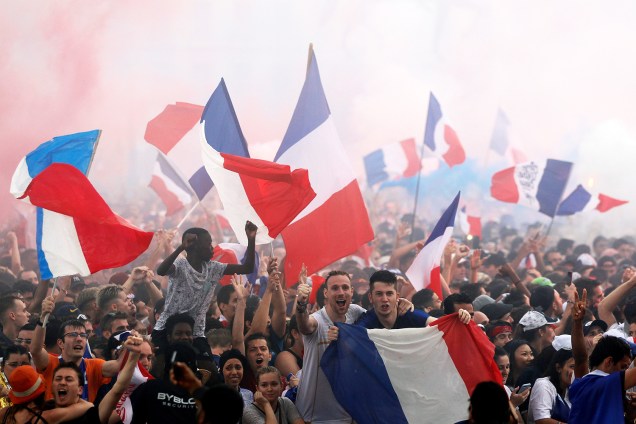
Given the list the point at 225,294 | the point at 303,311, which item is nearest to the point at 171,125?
the point at 225,294

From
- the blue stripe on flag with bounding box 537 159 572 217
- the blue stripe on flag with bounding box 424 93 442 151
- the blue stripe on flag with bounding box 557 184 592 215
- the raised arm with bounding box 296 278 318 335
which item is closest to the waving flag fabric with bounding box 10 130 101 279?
the raised arm with bounding box 296 278 318 335

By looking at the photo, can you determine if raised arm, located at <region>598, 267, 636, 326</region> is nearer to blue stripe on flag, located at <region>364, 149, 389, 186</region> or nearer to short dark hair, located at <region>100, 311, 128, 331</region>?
short dark hair, located at <region>100, 311, 128, 331</region>

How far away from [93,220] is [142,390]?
2.41 m

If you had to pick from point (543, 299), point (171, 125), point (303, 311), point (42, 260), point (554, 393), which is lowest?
point (554, 393)

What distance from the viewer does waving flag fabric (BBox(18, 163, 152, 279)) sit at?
732cm

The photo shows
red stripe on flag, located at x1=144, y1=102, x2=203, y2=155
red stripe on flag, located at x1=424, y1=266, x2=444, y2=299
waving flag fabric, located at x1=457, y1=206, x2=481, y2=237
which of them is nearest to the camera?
red stripe on flag, located at x1=424, y1=266, x2=444, y2=299

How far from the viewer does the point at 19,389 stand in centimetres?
516

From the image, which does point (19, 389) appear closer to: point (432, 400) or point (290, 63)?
point (432, 400)

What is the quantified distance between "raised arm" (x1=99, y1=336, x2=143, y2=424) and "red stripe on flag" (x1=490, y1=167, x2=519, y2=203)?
34.5 feet

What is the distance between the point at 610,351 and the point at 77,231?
12.9 feet


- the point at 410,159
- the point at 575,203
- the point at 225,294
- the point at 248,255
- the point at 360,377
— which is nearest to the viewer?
the point at 360,377

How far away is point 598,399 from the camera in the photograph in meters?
5.00

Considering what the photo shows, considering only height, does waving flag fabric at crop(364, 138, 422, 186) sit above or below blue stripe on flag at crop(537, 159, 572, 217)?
above

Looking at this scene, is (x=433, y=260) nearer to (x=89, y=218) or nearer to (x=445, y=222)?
(x=445, y=222)
